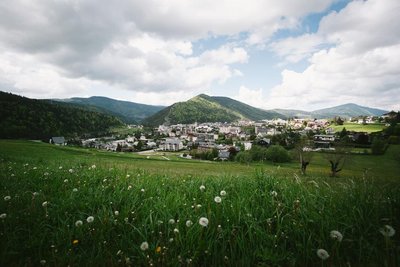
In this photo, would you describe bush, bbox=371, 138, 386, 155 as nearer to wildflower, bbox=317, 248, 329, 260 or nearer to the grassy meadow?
the grassy meadow

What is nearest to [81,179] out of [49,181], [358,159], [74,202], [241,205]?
[49,181]

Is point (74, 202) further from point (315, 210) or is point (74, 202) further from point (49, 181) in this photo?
point (315, 210)

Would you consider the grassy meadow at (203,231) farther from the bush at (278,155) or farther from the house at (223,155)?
the house at (223,155)

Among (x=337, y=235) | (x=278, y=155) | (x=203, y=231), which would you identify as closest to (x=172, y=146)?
(x=278, y=155)

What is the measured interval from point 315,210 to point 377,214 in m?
0.91

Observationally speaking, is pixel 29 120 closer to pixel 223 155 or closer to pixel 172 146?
pixel 172 146

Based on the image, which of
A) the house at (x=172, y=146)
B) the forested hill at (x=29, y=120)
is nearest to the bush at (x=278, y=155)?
the house at (x=172, y=146)

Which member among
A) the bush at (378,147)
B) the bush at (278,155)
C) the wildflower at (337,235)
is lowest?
the bush at (278,155)

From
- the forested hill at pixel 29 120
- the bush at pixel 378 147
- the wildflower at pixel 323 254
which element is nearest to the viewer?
the wildflower at pixel 323 254

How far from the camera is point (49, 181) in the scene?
6414 mm

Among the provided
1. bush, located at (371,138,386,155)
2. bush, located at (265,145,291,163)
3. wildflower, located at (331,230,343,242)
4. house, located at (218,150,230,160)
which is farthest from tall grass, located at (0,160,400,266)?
house, located at (218,150,230,160)

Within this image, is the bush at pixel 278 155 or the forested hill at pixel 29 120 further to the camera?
the forested hill at pixel 29 120

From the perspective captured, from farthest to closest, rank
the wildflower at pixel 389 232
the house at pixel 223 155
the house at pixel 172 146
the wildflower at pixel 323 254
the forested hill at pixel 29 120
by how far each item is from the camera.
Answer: the house at pixel 172 146, the forested hill at pixel 29 120, the house at pixel 223 155, the wildflower at pixel 389 232, the wildflower at pixel 323 254

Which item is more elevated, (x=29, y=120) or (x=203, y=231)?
(x=203, y=231)
